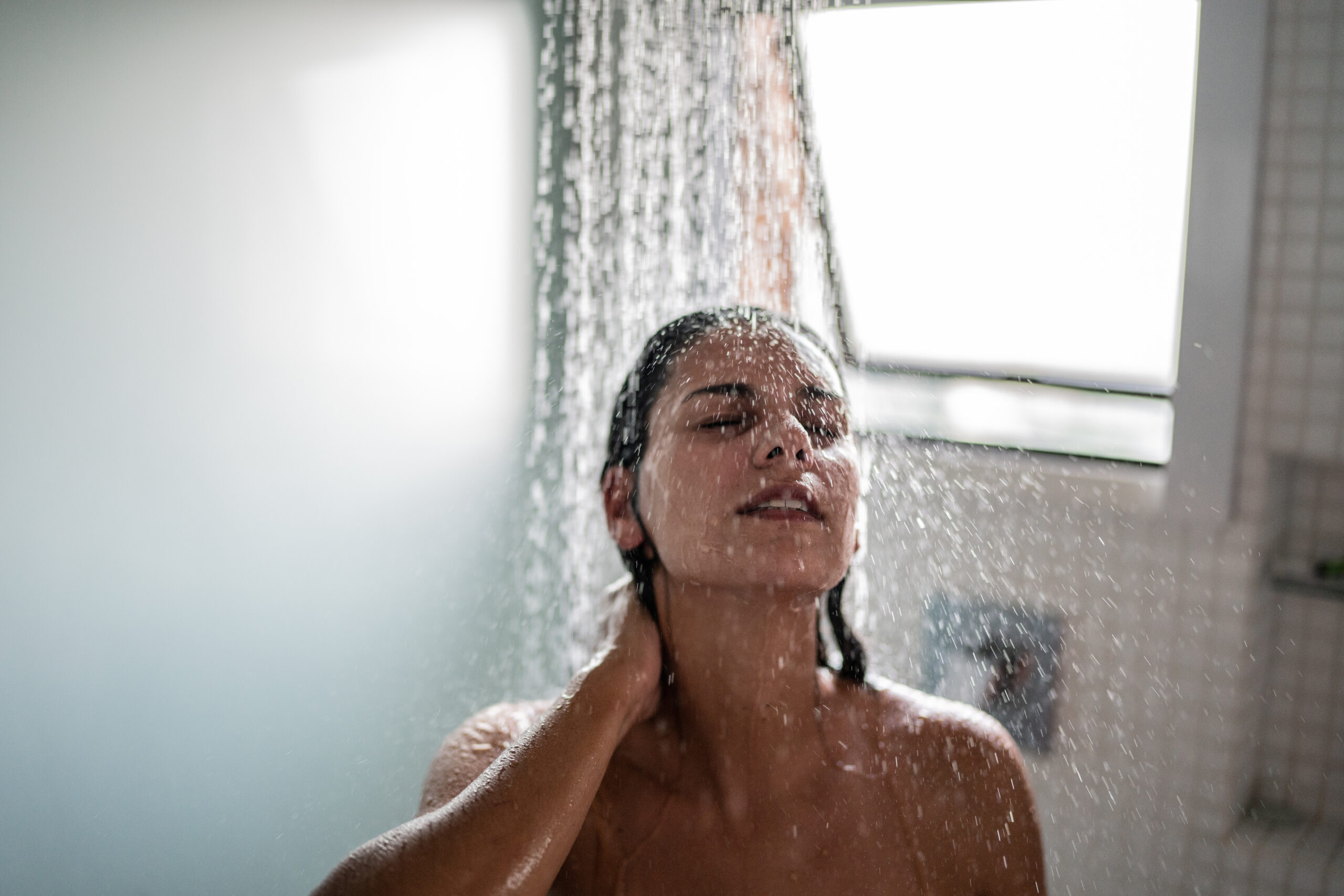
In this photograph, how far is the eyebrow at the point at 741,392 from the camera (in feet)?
3.91

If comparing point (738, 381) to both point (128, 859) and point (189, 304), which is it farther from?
point (128, 859)

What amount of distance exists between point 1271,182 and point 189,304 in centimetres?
184

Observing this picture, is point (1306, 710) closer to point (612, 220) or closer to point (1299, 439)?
point (1299, 439)

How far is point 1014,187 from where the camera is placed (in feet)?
7.01

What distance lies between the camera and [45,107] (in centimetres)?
129

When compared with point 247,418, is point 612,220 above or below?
above

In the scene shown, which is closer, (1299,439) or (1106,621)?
(1299,439)

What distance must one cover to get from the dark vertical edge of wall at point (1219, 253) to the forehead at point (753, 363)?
1004 millimetres

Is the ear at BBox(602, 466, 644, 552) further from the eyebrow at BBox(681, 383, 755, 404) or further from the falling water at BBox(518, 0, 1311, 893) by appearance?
the falling water at BBox(518, 0, 1311, 893)

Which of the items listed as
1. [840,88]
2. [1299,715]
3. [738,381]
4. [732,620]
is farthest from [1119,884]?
[840,88]

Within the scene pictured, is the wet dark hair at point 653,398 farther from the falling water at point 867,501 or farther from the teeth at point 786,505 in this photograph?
the falling water at point 867,501

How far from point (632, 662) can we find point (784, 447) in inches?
12.2

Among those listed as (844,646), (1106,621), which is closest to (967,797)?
(844,646)

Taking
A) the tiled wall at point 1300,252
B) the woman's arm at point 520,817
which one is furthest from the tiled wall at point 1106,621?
the woman's arm at point 520,817
